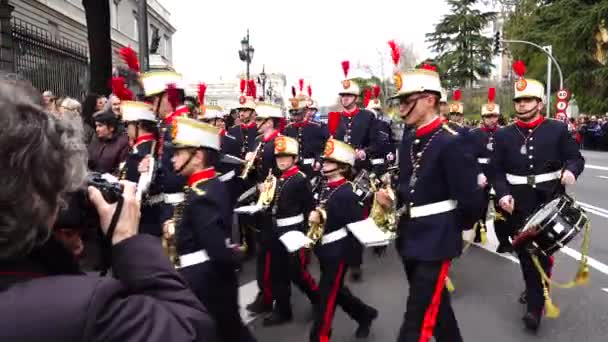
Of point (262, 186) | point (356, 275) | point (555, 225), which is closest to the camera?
point (555, 225)

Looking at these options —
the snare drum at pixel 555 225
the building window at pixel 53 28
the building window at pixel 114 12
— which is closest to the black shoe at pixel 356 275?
the snare drum at pixel 555 225

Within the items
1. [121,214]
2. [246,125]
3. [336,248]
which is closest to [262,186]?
[336,248]

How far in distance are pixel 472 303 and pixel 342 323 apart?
137 cm

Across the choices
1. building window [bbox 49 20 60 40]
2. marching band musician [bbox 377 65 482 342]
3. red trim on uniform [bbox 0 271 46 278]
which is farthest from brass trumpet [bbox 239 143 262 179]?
building window [bbox 49 20 60 40]

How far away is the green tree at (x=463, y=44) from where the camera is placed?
55.1 meters

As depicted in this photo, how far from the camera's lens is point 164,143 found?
17.5 feet

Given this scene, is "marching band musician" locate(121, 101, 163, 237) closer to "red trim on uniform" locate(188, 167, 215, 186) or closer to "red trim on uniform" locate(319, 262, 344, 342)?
"red trim on uniform" locate(188, 167, 215, 186)

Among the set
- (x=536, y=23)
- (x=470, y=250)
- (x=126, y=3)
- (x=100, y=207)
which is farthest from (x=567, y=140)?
(x=126, y=3)

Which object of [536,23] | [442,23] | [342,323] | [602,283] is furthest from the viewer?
[442,23]

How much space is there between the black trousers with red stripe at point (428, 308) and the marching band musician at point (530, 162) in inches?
63.2

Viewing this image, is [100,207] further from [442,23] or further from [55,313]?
[442,23]

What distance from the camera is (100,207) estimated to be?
1.54 metres

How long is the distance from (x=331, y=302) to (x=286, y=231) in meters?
1.04

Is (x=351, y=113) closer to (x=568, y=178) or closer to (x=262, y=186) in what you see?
(x=262, y=186)
